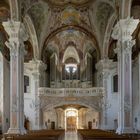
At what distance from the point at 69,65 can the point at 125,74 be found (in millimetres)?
14970

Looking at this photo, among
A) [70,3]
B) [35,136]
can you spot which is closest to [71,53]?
[70,3]

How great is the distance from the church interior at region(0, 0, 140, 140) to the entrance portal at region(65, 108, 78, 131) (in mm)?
433

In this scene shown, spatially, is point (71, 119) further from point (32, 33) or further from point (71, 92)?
point (32, 33)

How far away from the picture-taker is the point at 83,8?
2411cm

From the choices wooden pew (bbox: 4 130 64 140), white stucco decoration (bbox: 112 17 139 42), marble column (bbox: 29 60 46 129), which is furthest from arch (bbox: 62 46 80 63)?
wooden pew (bbox: 4 130 64 140)

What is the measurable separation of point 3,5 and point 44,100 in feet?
32.6

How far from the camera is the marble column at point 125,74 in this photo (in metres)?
16.3

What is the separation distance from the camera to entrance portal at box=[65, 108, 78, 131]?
35969mm

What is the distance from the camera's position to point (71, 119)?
37.4 m

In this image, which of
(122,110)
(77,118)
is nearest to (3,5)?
(122,110)

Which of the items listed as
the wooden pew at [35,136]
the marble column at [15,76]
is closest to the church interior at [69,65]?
the marble column at [15,76]

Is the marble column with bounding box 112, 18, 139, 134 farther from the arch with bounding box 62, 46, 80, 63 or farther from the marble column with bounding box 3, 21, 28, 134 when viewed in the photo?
the arch with bounding box 62, 46, 80, 63

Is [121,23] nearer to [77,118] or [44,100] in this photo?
[44,100]

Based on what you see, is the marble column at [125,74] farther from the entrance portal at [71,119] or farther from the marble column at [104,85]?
the entrance portal at [71,119]
